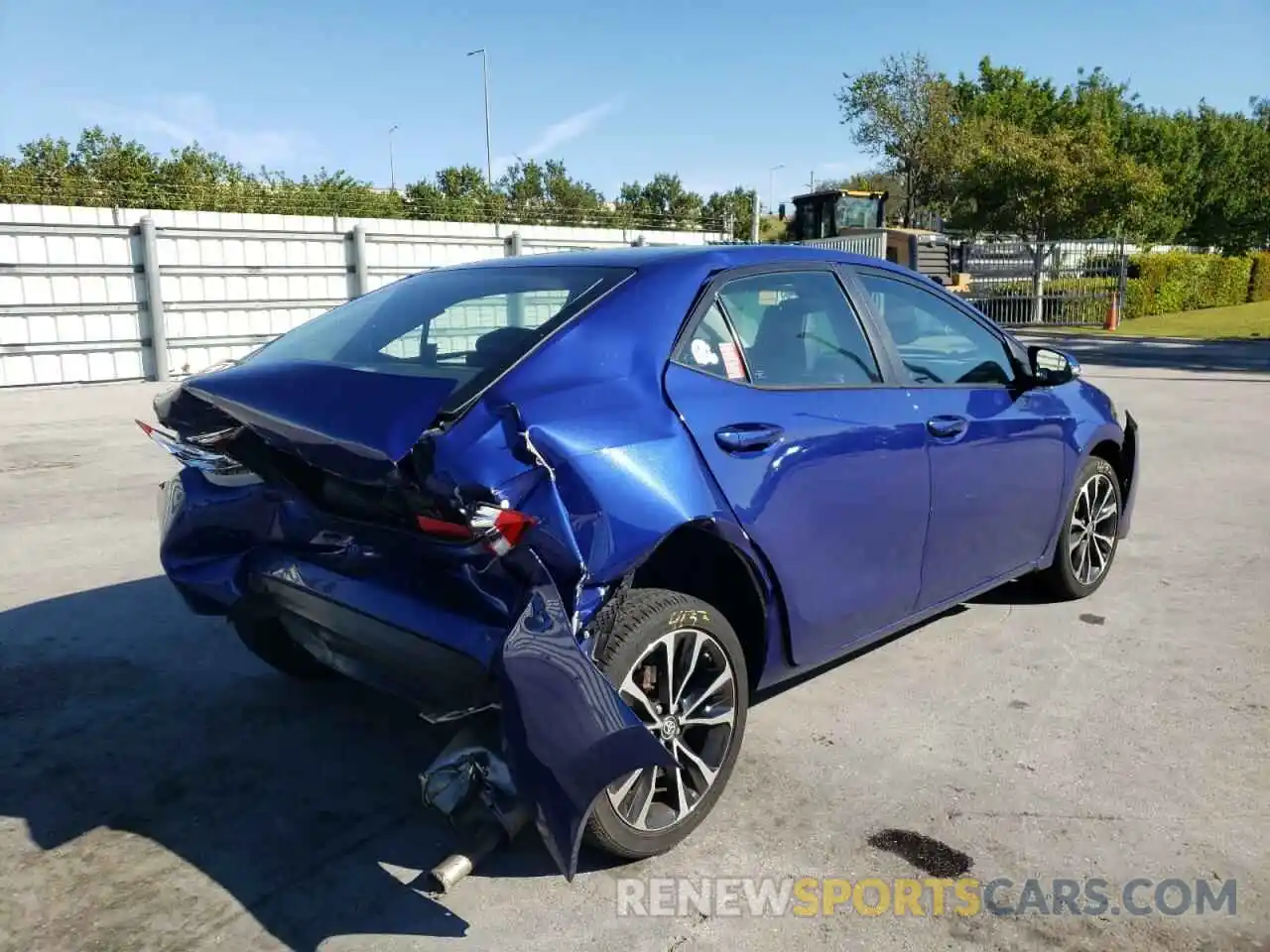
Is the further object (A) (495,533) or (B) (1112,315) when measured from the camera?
(B) (1112,315)

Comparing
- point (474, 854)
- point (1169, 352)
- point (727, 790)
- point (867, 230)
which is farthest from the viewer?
point (867, 230)

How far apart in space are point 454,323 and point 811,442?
4.17 ft

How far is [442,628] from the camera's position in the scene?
8.39 ft

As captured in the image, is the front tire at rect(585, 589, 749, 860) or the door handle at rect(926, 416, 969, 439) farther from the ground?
the door handle at rect(926, 416, 969, 439)

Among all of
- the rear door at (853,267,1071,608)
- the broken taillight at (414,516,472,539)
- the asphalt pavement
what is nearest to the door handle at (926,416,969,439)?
the rear door at (853,267,1071,608)

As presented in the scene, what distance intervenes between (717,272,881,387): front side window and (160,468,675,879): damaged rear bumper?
1185mm

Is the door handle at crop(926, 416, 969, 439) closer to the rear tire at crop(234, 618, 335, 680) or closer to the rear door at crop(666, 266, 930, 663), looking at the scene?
the rear door at crop(666, 266, 930, 663)

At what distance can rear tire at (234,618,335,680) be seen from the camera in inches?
152

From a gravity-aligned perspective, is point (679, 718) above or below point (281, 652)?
above

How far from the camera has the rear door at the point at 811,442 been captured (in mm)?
2982

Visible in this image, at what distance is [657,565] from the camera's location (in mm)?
2904

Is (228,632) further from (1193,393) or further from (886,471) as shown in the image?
(1193,393)

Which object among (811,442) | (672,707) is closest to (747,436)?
(811,442)

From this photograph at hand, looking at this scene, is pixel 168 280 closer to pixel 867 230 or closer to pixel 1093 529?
pixel 1093 529
